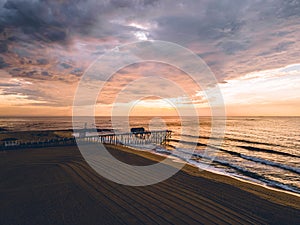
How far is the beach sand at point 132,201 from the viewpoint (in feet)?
26.7

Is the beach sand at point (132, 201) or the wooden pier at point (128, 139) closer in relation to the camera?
the beach sand at point (132, 201)

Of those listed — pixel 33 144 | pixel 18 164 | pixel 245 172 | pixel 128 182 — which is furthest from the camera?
pixel 33 144

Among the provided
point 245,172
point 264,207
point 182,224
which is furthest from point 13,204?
point 245,172

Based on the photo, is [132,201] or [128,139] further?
[128,139]

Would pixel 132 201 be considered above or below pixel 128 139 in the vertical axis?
above

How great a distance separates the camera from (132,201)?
31.6ft

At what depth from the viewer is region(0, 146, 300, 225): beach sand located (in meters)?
8.14

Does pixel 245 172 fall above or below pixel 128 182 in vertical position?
below

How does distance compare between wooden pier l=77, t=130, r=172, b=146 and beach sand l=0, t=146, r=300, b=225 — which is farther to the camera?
wooden pier l=77, t=130, r=172, b=146

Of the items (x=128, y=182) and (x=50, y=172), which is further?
(x=50, y=172)

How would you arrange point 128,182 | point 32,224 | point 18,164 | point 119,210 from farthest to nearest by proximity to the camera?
point 18,164
point 128,182
point 119,210
point 32,224

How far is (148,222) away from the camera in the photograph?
7.82m

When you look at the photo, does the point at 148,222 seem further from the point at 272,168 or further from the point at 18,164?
the point at 272,168

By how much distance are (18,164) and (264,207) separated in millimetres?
18535
